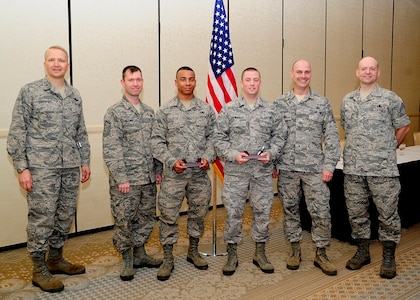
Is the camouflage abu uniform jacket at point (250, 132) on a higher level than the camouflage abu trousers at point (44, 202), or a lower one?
higher

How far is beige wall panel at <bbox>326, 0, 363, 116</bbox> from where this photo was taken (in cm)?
655

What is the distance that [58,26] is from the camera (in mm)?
3910

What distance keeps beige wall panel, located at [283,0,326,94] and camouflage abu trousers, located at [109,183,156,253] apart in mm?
3376

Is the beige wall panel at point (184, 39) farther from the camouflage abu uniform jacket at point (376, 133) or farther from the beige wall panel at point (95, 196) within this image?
the camouflage abu uniform jacket at point (376, 133)

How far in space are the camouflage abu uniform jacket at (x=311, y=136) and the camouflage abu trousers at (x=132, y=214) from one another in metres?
1.11

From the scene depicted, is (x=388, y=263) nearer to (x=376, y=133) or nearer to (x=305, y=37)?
(x=376, y=133)

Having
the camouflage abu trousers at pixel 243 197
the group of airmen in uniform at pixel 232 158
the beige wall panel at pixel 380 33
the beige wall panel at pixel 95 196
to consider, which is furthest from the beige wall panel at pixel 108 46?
the beige wall panel at pixel 380 33

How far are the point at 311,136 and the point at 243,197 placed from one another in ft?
2.25

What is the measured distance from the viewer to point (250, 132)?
3.08 m

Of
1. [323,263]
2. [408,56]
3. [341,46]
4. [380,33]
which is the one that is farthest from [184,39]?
[408,56]

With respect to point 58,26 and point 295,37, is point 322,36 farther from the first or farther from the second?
point 58,26

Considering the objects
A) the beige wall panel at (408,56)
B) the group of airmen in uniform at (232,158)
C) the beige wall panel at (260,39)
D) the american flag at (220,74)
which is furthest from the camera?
the beige wall panel at (408,56)

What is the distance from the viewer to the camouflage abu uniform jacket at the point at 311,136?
3111mm

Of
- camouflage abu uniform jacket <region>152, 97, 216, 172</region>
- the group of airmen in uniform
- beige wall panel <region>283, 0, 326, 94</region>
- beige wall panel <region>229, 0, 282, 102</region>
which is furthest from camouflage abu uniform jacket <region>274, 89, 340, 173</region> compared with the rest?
beige wall panel <region>283, 0, 326, 94</region>
